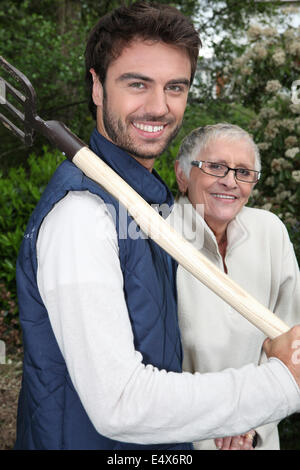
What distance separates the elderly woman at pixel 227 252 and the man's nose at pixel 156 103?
81cm

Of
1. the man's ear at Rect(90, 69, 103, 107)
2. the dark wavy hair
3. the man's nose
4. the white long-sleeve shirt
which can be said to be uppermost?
the dark wavy hair

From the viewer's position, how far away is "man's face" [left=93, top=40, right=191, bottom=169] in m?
1.61

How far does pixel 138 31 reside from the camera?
164 centimetres

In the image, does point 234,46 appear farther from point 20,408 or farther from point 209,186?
point 20,408

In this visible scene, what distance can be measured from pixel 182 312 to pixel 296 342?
89 centimetres

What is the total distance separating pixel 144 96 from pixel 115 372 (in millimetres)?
836

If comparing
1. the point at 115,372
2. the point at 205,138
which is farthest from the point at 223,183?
the point at 115,372

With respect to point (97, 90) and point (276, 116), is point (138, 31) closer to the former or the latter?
point (97, 90)

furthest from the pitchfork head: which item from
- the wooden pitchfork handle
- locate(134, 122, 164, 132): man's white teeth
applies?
locate(134, 122, 164, 132): man's white teeth

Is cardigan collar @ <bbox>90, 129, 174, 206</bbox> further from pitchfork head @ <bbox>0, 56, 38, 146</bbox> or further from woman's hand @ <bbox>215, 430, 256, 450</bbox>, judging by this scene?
woman's hand @ <bbox>215, 430, 256, 450</bbox>

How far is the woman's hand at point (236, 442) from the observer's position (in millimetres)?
2174

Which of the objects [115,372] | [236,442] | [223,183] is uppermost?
[223,183]

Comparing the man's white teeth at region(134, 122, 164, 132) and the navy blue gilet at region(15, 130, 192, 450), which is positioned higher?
the man's white teeth at region(134, 122, 164, 132)
